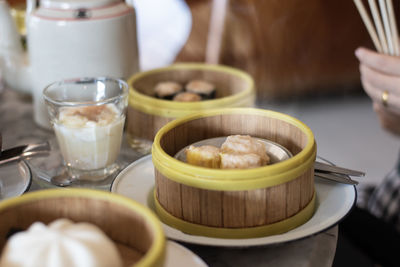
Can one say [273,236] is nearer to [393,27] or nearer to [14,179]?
[14,179]

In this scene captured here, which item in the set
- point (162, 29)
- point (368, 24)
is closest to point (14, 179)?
point (368, 24)

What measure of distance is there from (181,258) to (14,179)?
0.30 m

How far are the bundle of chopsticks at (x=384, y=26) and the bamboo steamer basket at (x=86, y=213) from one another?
0.57 m

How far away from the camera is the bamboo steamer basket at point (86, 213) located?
425mm

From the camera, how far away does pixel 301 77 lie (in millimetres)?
2312

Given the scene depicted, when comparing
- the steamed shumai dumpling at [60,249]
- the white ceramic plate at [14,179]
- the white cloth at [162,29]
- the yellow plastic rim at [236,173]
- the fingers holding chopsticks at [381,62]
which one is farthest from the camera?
the white cloth at [162,29]

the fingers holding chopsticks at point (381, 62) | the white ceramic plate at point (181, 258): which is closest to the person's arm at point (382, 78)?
the fingers holding chopsticks at point (381, 62)

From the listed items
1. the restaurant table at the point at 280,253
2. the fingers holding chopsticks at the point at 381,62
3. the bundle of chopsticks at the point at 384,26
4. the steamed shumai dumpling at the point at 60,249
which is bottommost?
the restaurant table at the point at 280,253

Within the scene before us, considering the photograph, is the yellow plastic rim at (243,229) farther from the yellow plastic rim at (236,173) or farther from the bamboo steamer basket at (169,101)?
the bamboo steamer basket at (169,101)

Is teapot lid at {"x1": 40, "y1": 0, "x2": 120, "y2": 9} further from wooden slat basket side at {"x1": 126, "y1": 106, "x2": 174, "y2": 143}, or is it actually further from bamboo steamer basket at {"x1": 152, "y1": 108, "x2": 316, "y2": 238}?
bamboo steamer basket at {"x1": 152, "y1": 108, "x2": 316, "y2": 238}

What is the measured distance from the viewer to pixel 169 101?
741 millimetres

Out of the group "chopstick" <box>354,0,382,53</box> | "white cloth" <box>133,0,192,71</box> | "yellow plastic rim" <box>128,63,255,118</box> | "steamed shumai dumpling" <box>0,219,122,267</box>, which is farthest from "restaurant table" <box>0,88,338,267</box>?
"white cloth" <box>133,0,192,71</box>

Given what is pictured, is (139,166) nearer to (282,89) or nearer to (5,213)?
(5,213)

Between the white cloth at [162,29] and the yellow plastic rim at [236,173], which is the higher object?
the yellow plastic rim at [236,173]
